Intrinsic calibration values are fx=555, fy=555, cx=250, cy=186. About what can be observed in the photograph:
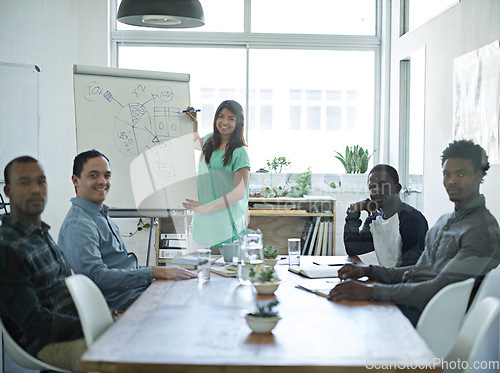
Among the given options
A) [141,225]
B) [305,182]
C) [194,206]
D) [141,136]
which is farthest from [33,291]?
[305,182]

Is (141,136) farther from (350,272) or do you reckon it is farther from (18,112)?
(350,272)

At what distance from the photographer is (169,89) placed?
387 centimetres

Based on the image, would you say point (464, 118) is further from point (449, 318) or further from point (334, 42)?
point (334, 42)

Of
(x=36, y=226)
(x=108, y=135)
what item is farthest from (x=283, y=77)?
(x=36, y=226)

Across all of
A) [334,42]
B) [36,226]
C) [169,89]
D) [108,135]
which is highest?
[334,42]

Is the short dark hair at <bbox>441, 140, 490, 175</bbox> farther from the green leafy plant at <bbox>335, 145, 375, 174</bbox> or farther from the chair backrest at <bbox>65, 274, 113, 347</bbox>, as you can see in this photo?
the green leafy plant at <bbox>335, 145, 375, 174</bbox>

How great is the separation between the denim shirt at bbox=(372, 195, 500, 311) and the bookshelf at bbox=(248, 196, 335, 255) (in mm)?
2422

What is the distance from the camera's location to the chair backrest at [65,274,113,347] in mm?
1726

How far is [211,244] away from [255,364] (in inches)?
80.7

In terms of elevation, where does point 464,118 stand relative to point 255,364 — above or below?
above

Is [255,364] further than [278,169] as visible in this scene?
No

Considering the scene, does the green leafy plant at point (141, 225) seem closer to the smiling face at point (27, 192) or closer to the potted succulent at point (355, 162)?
the potted succulent at point (355, 162)

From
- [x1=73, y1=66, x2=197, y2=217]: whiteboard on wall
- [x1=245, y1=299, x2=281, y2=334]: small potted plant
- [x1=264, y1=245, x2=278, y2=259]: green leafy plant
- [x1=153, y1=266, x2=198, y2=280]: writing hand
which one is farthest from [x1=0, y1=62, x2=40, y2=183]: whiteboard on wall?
[x1=245, y1=299, x2=281, y2=334]: small potted plant

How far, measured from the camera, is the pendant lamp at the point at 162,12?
2.77 m
